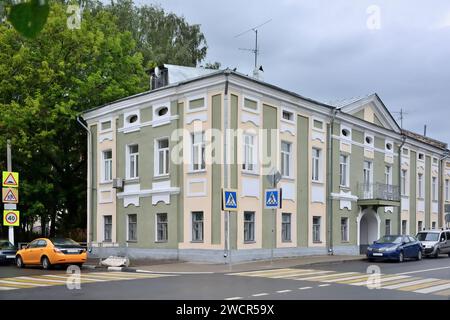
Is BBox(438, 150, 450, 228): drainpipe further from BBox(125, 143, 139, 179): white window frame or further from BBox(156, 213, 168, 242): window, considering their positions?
BBox(125, 143, 139, 179): white window frame

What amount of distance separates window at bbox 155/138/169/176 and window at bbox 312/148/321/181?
8238mm

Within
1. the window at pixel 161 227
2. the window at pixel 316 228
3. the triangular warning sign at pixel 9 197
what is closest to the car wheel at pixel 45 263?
the triangular warning sign at pixel 9 197

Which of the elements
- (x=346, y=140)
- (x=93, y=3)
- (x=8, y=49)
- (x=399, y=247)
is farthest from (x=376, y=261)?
(x=93, y=3)

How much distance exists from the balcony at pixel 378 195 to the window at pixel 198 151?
39.9 ft

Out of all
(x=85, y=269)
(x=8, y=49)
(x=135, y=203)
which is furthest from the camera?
(x=8, y=49)

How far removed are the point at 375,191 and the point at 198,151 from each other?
1396 centimetres

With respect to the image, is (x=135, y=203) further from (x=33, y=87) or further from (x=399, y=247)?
(x=399, y=247)

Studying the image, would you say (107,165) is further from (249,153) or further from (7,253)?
A: (249,153)

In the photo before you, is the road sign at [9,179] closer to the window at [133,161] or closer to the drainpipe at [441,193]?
the window at [133,161]

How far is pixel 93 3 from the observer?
4041 cm

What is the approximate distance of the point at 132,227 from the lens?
28.7 m

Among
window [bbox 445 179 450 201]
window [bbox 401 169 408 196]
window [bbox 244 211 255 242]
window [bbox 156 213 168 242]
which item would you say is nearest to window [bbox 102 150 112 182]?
window [bbox 156 213 168 242]

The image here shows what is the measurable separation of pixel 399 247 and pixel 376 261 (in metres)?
1.32

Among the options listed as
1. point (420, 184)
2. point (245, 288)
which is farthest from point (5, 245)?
point (420, 184)
